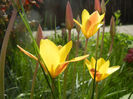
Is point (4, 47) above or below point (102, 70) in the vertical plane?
above

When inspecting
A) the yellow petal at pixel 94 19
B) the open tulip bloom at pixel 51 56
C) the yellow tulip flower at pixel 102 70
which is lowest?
the yellow tulip flower at pixel 102 70

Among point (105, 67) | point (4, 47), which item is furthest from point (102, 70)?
point (4, 47)

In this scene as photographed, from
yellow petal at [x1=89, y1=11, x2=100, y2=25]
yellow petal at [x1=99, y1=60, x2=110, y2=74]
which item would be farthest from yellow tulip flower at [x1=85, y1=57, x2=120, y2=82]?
yellow petal at [x1=89, y1=11, x2=100, y2=25]

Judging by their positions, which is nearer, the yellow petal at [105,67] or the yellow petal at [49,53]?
the yellow petal at [49,53]

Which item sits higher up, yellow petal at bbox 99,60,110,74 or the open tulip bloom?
the open tulip bloom

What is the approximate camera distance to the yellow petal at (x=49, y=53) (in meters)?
0.35

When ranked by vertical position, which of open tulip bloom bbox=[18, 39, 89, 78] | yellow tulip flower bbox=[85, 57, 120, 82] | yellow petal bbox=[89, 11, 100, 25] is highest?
yellow petal bbox=[89, 11, 100, 25]

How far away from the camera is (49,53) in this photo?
1.16ft

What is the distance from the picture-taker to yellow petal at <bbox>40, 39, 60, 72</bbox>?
35 centimetres

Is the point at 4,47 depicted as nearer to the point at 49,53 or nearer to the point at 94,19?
the point at 49,53

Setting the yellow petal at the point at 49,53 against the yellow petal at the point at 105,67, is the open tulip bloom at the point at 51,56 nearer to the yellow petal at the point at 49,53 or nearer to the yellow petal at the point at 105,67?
the yellow petal at the point at 49,53

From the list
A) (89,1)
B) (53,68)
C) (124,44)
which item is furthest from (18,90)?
(124,44)

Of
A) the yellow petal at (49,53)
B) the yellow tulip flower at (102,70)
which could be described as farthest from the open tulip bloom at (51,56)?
the yellow tulip flower at (102,70)

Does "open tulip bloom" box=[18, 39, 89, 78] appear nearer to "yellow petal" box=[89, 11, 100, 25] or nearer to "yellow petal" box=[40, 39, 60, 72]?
"yellow petal" box=[40, 39, 60, 72]
